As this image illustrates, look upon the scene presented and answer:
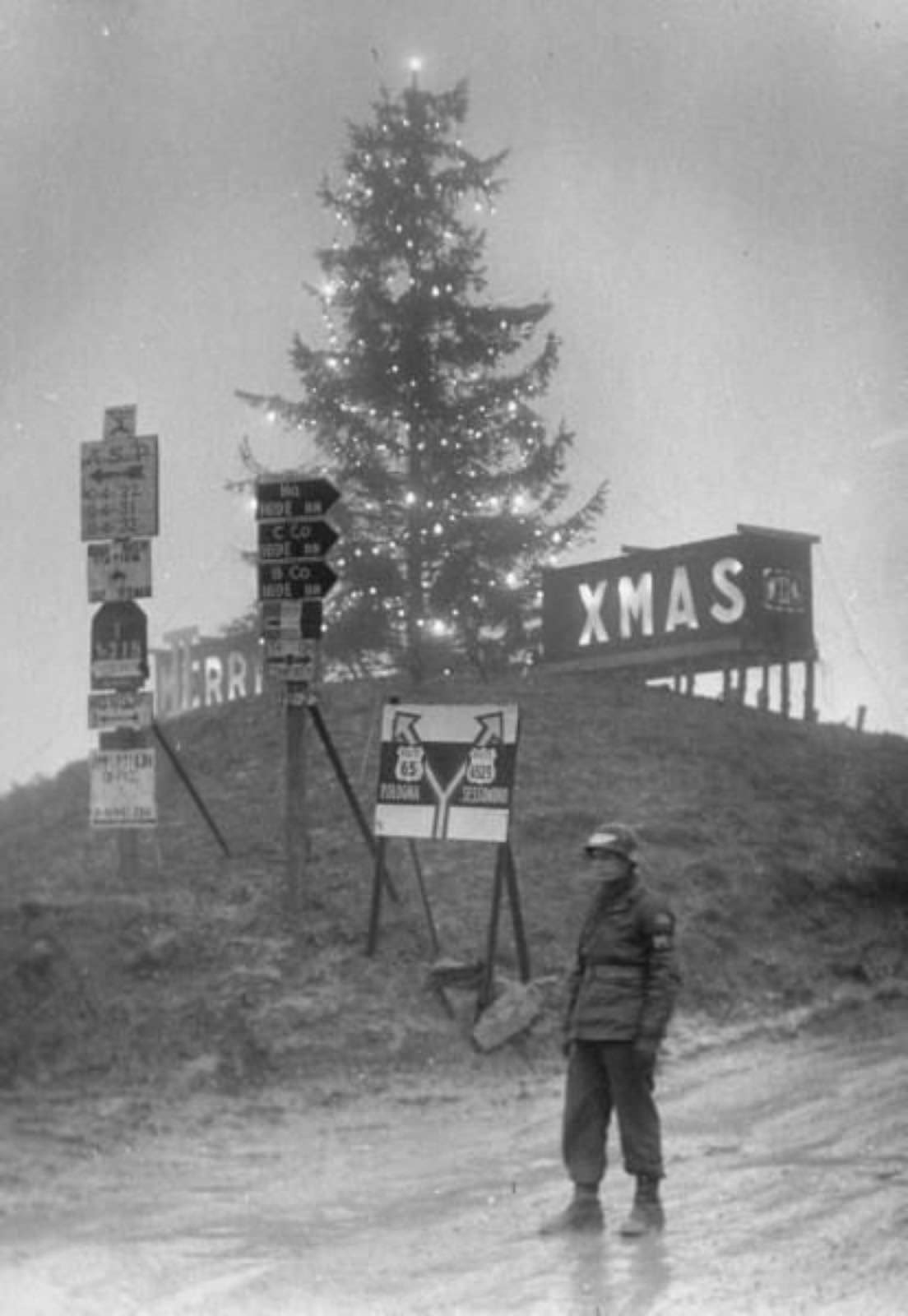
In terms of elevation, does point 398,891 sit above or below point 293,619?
below

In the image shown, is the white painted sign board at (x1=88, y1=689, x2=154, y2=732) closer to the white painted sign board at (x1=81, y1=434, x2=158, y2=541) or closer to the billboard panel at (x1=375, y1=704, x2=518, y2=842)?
the white painted sign board at (x1=81, y1=434, x2=158, y2=541)

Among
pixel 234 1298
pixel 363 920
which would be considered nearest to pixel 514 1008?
pixel 363 920

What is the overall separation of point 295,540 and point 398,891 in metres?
3.41

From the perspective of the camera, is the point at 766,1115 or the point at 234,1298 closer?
the point at 234,1298

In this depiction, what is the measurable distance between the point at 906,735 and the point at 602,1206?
60.3 feet

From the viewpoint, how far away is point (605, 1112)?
970 cm

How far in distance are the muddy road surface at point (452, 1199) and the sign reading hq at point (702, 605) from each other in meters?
11.0

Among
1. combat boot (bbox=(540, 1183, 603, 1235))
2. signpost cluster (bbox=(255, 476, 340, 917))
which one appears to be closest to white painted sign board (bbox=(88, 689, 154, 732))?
signpost cluster (bbox=(255, 476, 340, 917))

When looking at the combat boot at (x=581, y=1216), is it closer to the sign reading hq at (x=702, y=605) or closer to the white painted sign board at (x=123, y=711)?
the white painted sign board at (x=123, y=711)

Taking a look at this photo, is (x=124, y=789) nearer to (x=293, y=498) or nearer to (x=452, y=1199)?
(x=293, y=498)

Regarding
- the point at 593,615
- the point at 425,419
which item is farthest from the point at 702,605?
the point at 425,419

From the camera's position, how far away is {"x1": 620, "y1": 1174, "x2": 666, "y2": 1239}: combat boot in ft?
29.8

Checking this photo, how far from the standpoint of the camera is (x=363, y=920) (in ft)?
55.0

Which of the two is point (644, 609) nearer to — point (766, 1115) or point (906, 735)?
point (906, 735)
